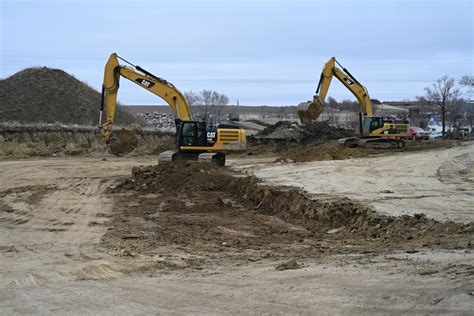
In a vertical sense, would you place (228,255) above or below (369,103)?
below

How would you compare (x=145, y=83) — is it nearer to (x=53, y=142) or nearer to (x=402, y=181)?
(x=402, y=181)

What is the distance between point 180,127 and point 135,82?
2971 millimetres

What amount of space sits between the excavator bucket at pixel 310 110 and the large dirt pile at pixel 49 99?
3161cm

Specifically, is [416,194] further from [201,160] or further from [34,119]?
[34,119]

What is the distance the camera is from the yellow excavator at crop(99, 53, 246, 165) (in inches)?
940

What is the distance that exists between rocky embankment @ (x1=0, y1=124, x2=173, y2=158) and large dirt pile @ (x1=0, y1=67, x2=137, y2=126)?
15.9 metres

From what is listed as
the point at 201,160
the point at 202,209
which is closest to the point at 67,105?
the point at 201,160

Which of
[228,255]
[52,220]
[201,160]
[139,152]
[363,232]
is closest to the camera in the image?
[228,255]

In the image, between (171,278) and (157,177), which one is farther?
(157,177)

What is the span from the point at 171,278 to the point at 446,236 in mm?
4824

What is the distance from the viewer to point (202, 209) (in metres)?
15.8

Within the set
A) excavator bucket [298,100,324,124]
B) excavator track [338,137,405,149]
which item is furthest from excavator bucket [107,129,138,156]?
excavator track [338,137,405,149]

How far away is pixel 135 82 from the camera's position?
81.4 feet

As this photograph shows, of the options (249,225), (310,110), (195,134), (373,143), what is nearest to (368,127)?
(373,143)
